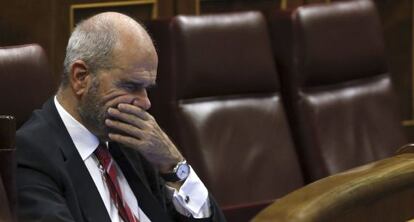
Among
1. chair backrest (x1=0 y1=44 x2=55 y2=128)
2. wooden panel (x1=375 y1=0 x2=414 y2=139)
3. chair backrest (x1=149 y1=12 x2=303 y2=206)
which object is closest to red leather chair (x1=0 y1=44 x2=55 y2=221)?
chair backrest (x1=0 y1=44 x2=55 y2=128)

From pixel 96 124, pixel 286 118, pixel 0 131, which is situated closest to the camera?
pixel 0 131

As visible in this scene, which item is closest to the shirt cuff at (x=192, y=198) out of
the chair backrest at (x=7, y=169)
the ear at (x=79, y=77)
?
the ear at (x=79, y=77)

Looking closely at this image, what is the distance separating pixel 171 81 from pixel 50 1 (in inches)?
14.3

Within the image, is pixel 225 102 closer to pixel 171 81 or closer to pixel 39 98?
pixel 171 81

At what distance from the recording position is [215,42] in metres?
2.34

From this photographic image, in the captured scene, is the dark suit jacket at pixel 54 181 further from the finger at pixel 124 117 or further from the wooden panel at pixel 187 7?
the wooden panel at pixel 187 7

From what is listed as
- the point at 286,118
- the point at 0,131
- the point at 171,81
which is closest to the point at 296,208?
the point at 0,131

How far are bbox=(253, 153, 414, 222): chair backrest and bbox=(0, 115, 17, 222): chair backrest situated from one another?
22.5 inches

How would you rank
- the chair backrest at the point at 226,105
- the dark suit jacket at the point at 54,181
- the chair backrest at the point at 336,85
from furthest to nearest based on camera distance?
the chair backrest at the point at 336,85
the chair backrest at the point at 226,105
the dark suit jacket at the point at 54,181

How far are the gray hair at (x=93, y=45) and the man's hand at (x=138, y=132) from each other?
0.27ft

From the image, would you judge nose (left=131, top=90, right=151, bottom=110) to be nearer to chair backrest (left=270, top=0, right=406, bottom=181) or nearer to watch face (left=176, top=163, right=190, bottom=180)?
watch face (left=176, top=163, right=190, bottom=180)

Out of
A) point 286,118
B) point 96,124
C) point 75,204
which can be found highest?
point 96,124

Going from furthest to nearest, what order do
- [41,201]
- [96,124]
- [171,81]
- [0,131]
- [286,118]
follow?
[286,118] → [171,81] → [96,124] → [41,201] → [0,131]

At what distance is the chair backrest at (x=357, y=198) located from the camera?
0.76m
